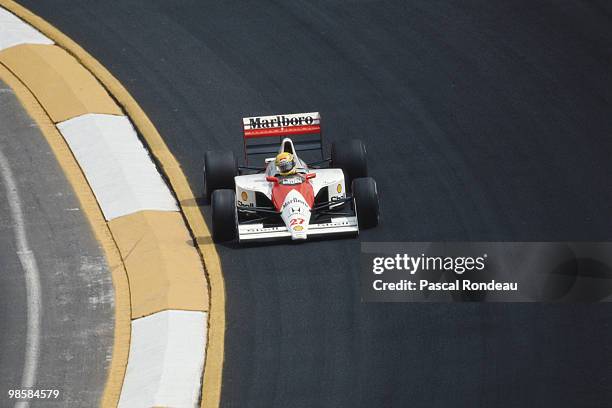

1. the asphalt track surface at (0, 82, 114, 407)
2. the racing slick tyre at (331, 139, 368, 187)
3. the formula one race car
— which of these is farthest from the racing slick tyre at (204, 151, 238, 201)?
the asphalt track surface at (0, 82, 114, 407)

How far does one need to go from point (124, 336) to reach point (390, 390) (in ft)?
11.9

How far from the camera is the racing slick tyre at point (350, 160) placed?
2092 centimetres

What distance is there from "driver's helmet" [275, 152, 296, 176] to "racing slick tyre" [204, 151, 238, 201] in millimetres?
889

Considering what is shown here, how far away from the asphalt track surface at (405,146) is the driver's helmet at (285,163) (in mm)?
1165

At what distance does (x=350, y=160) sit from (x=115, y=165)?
371 centimetres

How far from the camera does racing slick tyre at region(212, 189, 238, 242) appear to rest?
1962cm

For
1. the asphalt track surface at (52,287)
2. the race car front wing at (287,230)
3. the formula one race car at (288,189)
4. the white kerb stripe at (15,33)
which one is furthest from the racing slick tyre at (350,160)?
the white kerb stripe at (15,33)

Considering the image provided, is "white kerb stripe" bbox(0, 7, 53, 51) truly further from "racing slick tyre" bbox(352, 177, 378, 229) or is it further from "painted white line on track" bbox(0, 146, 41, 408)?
"racing slick tyre" bbox(352, 177, 378, 229)

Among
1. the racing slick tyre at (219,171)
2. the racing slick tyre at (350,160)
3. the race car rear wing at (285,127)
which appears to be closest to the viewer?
the racing slick tyre at (219,171)

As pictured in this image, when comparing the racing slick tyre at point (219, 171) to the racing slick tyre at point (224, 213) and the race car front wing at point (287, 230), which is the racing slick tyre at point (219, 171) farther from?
the race car front wing at point (287, 230)

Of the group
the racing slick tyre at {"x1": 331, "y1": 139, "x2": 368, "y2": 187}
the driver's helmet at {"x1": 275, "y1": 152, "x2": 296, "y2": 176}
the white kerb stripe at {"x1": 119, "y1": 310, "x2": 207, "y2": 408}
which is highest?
the racing slick tyre at {"x1": 331, "y1": 139, "x2": 368, "y2": 187}

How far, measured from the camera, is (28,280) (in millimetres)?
19203

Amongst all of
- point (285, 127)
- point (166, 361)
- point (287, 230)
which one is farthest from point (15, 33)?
point (166, 361)

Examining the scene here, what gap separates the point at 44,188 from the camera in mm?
21562
